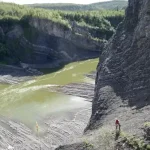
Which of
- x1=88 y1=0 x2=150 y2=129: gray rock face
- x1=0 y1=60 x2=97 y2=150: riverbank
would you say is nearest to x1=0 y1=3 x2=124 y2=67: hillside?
x1=0 y1=60 x2=97 y2=150: riverbank

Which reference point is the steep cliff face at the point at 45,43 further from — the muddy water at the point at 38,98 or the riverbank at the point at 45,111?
the riverbank at the point at 45,111

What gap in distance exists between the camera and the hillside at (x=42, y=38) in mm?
89250

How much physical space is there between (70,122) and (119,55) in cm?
1107

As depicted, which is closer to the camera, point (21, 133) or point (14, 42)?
point (21, 133)

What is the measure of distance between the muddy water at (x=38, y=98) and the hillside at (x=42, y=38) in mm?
10705

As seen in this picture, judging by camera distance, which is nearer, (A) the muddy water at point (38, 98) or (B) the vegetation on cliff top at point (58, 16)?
(A) the muddy water at point (38, 98)

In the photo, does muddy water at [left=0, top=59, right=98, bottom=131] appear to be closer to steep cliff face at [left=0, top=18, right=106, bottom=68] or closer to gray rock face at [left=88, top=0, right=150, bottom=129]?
steep cliff face at [left=0, top=18, right=106, bottom=68]

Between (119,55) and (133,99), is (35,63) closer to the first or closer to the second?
(119,55)

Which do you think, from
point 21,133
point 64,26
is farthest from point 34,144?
point 64,26

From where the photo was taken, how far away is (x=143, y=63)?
118 feet

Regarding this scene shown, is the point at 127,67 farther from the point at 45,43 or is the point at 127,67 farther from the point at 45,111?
the point at 45,43

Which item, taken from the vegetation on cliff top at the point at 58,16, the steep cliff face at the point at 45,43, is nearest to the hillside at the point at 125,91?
the steep cliff face at the point at 45,43

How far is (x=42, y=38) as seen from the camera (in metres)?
92.8

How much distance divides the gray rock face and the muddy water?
12.5 metres
